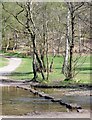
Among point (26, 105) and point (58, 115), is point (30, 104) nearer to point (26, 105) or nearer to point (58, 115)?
point (26, 105)

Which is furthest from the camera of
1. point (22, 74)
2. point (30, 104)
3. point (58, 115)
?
point (22, 74)

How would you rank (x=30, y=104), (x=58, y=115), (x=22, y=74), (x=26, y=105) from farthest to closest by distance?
(x=22, y=74) → (x=30, y=104) → (x=26, y=105) → (x=58, y=115)

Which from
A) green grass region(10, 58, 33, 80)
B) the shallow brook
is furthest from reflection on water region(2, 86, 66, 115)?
green grass region(10, 58, 33, 80)

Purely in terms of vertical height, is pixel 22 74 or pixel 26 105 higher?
pixel 26 105

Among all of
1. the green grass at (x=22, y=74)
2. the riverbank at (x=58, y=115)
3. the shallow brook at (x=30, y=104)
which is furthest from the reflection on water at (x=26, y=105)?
the green grass at (x=22, y=74)

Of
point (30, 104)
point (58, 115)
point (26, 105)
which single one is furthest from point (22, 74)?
point (58, 115)

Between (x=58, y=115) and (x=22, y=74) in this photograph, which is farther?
(x=22, y=74)

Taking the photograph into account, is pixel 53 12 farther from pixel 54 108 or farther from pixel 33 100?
pixel 54 108

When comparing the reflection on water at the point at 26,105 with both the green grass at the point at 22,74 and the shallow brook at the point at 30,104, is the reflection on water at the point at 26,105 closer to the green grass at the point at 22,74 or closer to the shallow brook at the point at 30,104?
the shallow brook at the point at 30,104

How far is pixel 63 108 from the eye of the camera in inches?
685

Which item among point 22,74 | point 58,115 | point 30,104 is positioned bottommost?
point 22,74

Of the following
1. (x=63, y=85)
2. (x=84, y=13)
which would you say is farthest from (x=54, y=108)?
(x=84, y=13)

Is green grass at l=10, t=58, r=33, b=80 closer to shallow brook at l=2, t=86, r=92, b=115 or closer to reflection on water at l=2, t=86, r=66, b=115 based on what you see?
shallow brook at l=2, t=86, r=92, b=115

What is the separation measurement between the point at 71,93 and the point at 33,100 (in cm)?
414
